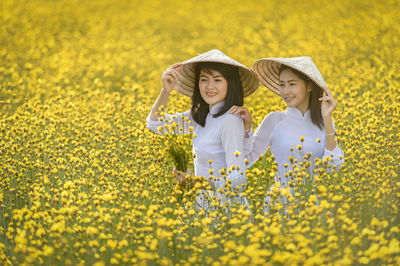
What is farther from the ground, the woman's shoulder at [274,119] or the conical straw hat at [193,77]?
the conical straw hat at [193,77]

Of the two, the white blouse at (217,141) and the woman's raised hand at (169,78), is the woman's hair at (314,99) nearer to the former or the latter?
the white blouse at (217,141)

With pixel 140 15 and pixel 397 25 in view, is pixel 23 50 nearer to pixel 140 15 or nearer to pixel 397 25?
pixel 140 15

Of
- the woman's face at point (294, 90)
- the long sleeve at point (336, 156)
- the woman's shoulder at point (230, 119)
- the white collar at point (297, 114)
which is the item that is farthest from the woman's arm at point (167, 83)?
the long sleeve at point (336, 156)

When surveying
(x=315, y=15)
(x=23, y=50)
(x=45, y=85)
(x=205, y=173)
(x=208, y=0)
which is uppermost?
(x=208, y=0)

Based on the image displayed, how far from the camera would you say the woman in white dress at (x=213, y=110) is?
3.92m

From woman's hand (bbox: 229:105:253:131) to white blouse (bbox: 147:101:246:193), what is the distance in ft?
0.13

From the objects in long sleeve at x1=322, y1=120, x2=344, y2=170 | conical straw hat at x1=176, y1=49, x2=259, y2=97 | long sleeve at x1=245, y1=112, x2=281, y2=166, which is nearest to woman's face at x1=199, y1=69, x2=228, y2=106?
conical straw hat at x1=176, y1=49, x2=259, y2=97

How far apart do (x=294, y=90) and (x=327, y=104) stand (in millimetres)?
333

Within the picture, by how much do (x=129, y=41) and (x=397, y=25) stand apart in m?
5.71

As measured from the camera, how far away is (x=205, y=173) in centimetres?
410

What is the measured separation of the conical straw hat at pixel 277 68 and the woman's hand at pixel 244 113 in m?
0.40

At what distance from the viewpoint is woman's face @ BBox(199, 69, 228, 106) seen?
407 centimetres

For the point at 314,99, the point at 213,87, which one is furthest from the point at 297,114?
the point at 213,87

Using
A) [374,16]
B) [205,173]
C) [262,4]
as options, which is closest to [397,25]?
[374,16]
